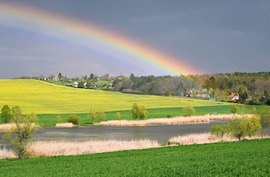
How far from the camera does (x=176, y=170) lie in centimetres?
1588

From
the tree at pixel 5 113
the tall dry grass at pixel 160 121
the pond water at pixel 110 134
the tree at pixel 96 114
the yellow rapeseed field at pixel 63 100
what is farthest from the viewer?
the yellow rapeseed field at pixel 63 100

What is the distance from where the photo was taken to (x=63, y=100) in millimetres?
93188

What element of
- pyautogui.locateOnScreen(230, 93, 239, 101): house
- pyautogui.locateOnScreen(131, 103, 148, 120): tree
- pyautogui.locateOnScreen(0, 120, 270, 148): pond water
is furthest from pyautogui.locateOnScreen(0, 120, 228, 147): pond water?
pyautogui.locateOnScreen(230, 93, 239, 101): house

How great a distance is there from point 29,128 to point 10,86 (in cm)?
8715

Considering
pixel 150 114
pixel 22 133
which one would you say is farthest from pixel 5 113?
pixel 150 114

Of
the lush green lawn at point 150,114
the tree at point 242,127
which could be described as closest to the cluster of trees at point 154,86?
the lush green lawn at point 150,114

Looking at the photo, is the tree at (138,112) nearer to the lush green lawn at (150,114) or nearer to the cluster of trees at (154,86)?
the lush green lawn at (150,114)

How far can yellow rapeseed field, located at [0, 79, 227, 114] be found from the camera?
267 ft

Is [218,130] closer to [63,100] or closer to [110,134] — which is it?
[110,134]

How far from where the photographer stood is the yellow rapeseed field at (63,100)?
3209 inches

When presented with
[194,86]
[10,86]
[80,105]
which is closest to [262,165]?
[80,105]

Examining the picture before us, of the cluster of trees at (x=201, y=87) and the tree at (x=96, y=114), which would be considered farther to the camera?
the cluster of trees at (x=201, y=87)

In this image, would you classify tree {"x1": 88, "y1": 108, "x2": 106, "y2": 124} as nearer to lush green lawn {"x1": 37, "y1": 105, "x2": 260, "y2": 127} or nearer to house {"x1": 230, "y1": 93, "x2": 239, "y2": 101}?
lush green lawn {"x1": 37, "y1": 105, "x2": 260, "y2": 127}

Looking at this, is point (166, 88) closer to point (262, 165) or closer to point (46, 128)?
point (46, 128)
